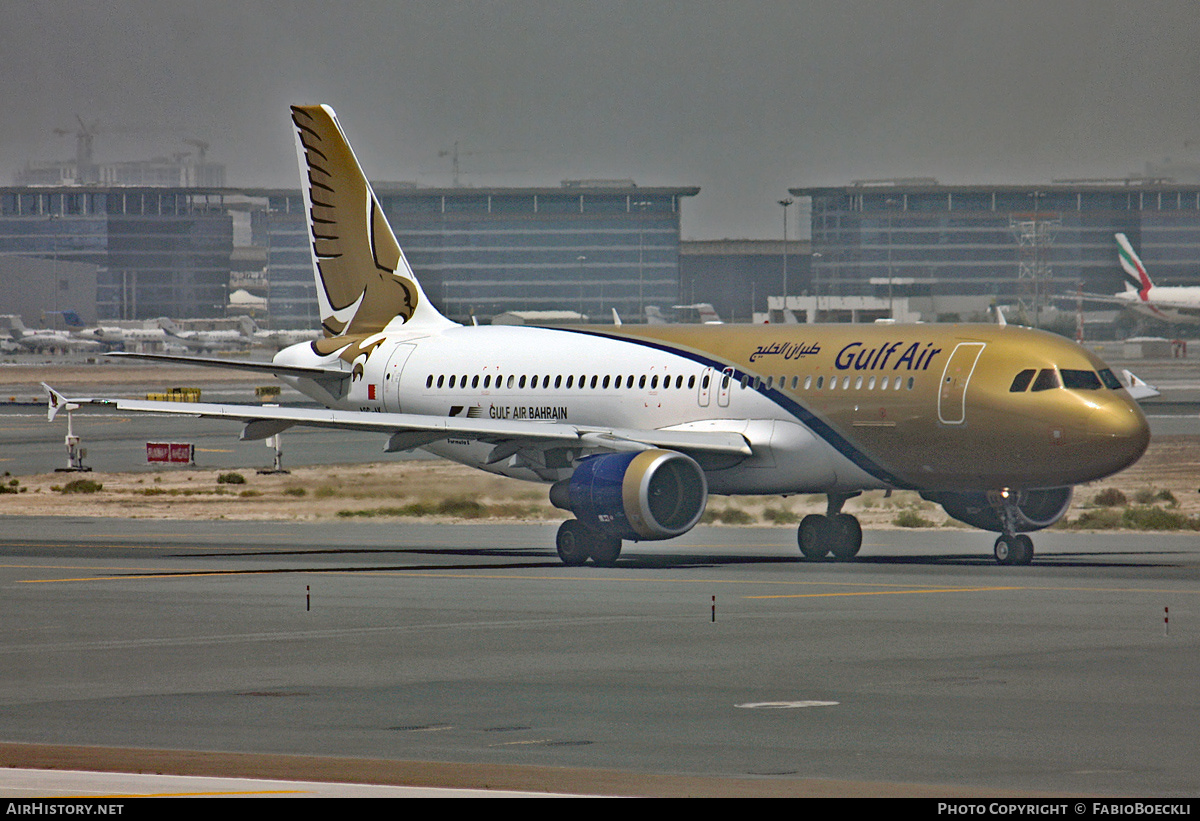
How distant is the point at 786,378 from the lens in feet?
129

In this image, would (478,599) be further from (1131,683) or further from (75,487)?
(75,487)

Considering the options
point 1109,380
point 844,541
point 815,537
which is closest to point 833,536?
point 844,541

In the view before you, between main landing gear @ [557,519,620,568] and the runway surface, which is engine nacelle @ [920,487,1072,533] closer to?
the runway surface

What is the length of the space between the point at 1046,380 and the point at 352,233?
70.4ft

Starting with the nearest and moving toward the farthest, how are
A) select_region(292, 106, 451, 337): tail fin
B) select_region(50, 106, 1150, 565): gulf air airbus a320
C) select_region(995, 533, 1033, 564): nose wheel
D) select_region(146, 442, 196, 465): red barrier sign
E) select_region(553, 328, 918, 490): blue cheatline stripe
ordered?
select_region(50, 106, 1150, 565): gulf air airbus a320, select_region(553, 328, 918, 490): blue cheatline stripe, select_region(995, 533, 1033, 564): nose wheel, select_region(292, 106, 451, 337): tail fin, select_region(146, 442, 196, 465): red barrier sign

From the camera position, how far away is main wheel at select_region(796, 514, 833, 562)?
4038 cm

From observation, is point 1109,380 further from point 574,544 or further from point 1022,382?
point 574,544

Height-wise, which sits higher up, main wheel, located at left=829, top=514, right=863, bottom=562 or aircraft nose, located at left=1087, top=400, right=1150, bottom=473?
aircraft nose, located at left=1087, top=400, right=1150, bottom=473

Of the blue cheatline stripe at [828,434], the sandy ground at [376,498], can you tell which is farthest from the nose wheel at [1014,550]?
the sandy ground at [376,498]

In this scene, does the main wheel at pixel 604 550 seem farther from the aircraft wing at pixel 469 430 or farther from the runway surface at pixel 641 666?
the aircraft wing at pixel 469 430

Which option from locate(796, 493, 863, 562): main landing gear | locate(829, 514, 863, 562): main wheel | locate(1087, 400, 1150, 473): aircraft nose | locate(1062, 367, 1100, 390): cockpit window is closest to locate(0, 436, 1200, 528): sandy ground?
locate(796, 493, 863, 562): main landing gear

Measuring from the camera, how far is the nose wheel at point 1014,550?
38.2m

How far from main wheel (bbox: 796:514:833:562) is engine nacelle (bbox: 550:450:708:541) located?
3645mm
